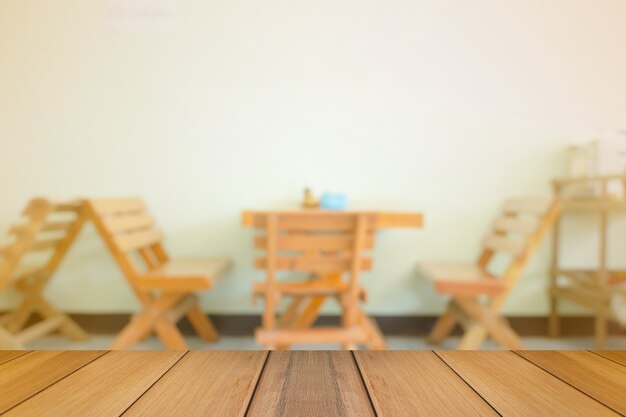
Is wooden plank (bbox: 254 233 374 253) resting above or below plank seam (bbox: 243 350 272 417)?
above

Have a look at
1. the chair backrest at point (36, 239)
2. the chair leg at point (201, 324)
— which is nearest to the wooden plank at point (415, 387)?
the chair backrest at point (36, 239)

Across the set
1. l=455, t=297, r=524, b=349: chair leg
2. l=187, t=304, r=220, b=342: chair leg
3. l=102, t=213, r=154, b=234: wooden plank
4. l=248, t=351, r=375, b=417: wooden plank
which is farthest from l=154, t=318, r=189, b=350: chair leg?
l=248, t=351, r=375, b=417: wooden plank

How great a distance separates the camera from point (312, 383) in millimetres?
481

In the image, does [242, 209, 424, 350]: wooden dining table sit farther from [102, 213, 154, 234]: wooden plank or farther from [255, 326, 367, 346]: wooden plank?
[102, 213, 154, 234]: wooden plank

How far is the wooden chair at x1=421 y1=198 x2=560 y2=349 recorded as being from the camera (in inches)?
75.2

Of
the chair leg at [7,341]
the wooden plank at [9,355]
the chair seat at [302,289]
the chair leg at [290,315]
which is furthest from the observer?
the chair leg at [290,315]

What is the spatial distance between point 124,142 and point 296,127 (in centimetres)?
103

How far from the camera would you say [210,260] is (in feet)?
7.84

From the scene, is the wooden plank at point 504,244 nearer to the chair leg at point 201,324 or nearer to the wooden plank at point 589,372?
the wooden plank at point 589,372

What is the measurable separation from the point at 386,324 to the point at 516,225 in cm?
95

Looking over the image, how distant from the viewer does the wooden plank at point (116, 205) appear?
180 cm

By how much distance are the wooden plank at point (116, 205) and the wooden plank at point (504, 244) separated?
1.88 m

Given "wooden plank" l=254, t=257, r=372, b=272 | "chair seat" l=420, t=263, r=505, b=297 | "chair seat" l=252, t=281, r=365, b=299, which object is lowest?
"chair seat" l=420, t=263, r=505, b=297

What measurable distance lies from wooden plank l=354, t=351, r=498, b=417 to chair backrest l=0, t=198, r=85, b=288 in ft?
5.83
